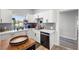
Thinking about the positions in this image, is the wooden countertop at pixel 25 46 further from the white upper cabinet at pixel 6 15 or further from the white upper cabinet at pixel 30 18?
the white upper cabinet at pixel 6 15

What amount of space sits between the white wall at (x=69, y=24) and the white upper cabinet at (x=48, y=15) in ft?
0.33

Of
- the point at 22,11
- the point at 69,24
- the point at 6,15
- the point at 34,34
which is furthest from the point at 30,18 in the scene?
the point at 69,24

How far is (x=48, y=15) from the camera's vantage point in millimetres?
1485

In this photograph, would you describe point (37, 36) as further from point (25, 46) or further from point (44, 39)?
point (25, 46)

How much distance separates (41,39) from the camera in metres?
1.55

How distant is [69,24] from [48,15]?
14.1 inches

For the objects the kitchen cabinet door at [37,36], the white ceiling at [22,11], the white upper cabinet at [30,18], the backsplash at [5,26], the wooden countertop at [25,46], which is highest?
the white ceiling at [22,11]

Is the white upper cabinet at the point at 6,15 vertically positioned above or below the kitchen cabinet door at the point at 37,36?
above

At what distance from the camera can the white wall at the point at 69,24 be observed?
1.40m

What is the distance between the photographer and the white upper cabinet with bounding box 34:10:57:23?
1.46 meters

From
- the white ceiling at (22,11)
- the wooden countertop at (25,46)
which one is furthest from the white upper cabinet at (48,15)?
the wooden countertop at (25,46)

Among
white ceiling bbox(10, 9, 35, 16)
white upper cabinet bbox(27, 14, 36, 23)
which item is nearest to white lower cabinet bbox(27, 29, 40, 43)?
white upper cabinet bbox(27, 14, 36, 23)
